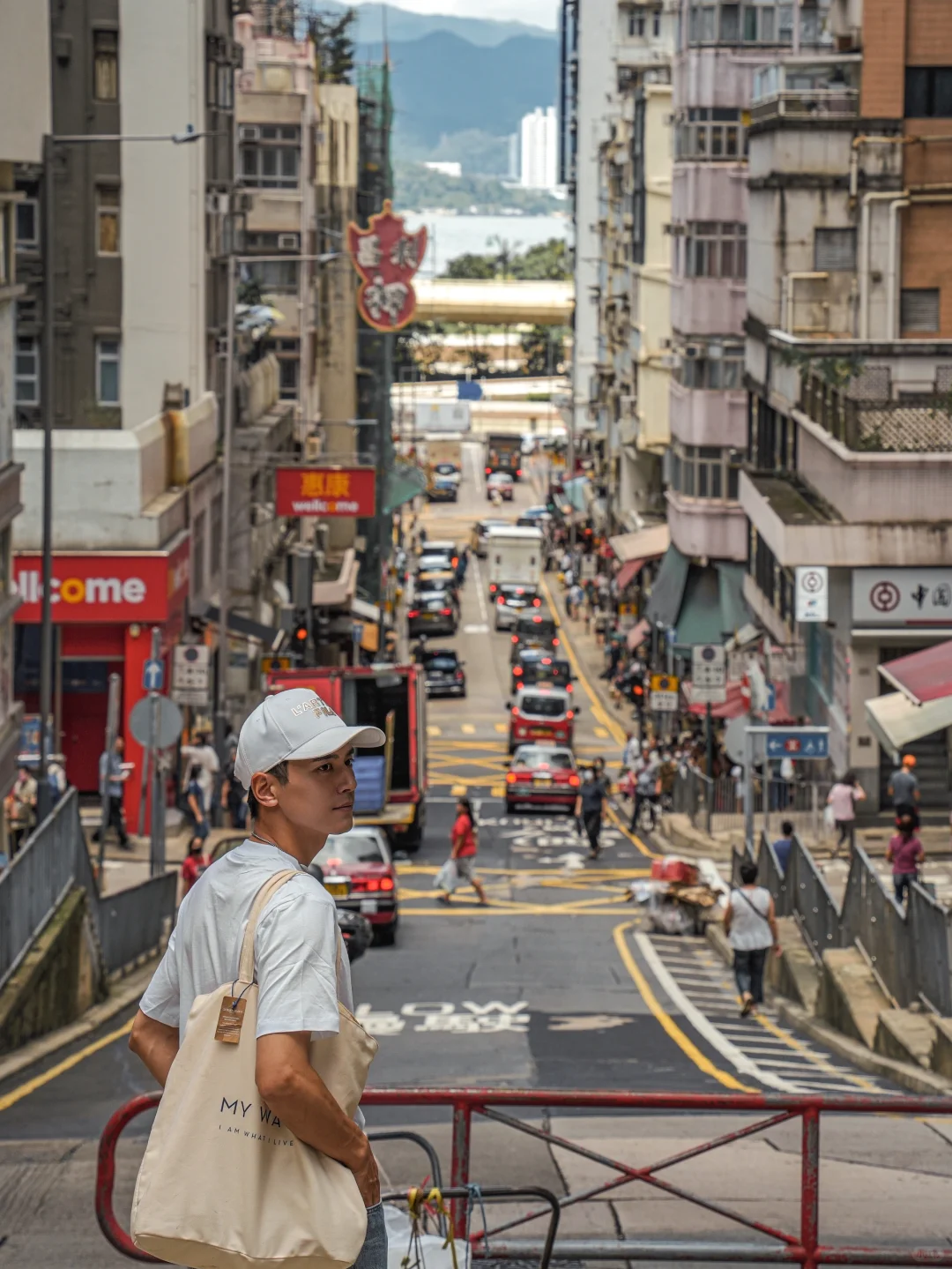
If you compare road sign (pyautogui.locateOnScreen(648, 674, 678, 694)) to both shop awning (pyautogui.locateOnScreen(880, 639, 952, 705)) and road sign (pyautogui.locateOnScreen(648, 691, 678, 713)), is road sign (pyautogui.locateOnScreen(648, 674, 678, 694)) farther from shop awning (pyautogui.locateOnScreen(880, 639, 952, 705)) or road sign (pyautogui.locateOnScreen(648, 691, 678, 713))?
shop awning (pyautogui.locateOnScreen(880, 639, 952, 705))

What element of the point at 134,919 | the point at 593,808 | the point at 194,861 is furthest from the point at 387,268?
the point at 134,919

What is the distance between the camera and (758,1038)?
2109 cm

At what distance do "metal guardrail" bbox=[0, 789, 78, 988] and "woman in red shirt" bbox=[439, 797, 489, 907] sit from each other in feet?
32.9

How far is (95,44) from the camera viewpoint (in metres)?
48.2

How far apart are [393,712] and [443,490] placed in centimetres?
11068

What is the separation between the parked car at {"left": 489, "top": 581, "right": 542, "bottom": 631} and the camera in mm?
92188

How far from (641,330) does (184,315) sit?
3430 cm

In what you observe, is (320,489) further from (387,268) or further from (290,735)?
(290,735)

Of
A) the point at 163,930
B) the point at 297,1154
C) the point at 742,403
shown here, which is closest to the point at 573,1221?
the point at 297,1154

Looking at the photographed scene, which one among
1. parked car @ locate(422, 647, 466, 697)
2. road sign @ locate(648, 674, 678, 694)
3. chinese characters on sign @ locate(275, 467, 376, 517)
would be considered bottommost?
parked car @ locate(422, 647, 466, 697)

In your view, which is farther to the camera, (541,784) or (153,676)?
(541,784)

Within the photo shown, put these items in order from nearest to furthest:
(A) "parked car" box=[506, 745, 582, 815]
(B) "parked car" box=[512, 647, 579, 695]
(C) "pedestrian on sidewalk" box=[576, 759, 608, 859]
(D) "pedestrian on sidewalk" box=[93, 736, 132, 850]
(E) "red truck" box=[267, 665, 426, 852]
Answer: (D) "pedestrian on sidewalk" box=[93, 736, 132, 850]
(E) "red truck" box=[267, 665, 426, 852]
(C) "pedestrian on sidewalk" box=[576, 759, 608, 859]
(A) "parked car" box=[506, 745, 582, 815]
(B) "parked car" box=[512, 647, 579, 695]

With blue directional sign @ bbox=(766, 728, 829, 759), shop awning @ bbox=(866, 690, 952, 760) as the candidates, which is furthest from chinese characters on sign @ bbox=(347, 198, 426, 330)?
shop awning @ bbox=(866, 690, 952, 760)

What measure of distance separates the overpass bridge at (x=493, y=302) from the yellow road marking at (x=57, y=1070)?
12529cm
